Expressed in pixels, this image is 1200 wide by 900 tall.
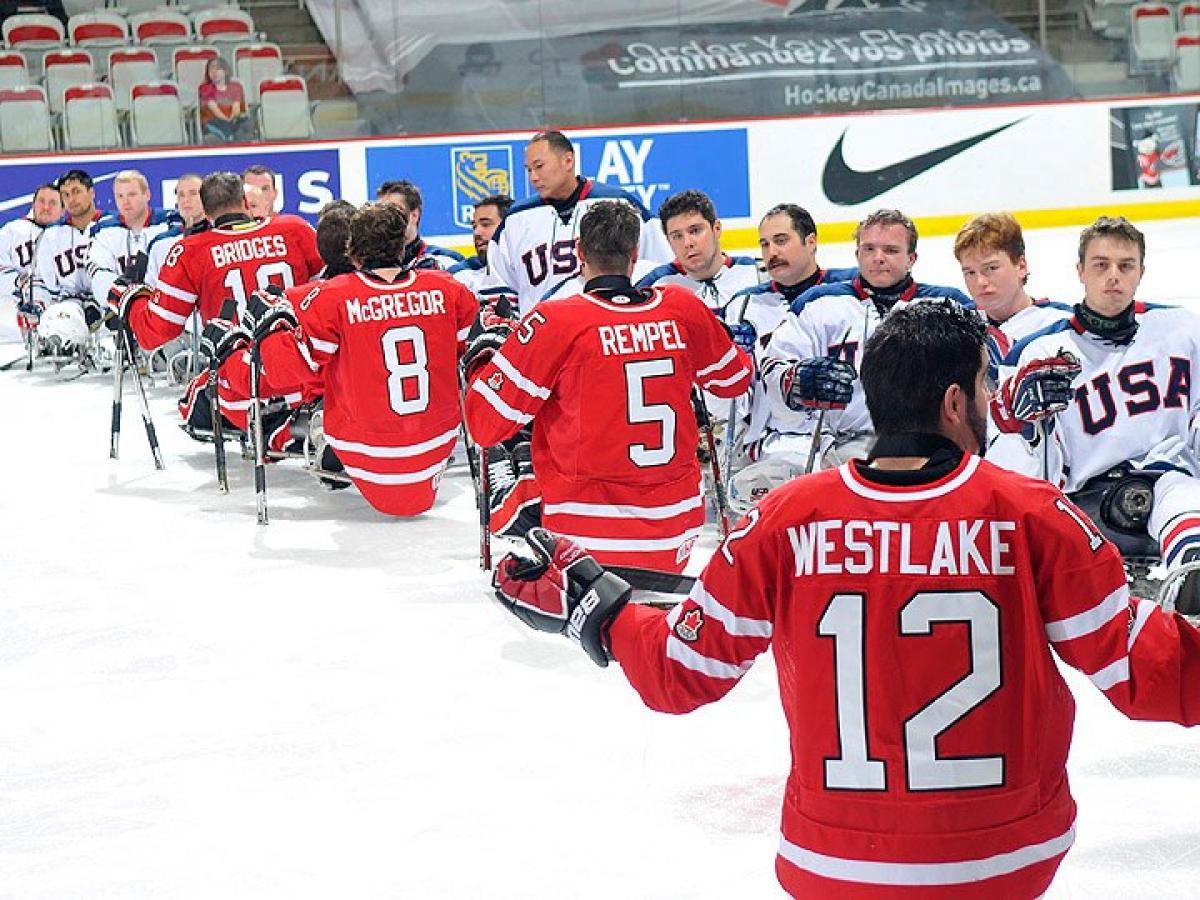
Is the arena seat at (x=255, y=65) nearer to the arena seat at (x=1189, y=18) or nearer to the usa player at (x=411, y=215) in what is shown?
the usa player at (x=411, y=215)

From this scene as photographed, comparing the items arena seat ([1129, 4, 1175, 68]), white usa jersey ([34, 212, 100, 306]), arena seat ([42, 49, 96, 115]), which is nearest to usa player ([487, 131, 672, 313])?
white usa jersey ([34, 212, 100, 306])

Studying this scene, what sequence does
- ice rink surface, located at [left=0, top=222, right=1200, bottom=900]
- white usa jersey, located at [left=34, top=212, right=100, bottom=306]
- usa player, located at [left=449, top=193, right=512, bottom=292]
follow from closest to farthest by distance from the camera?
ice rink surface, located at [left=0, top=222, right=1200, bottom=900], usa player, located at [left=449, top=193, right=512, bottom=292], white usa jersey, located at [left=34, top=212, right=100, bottom=306]

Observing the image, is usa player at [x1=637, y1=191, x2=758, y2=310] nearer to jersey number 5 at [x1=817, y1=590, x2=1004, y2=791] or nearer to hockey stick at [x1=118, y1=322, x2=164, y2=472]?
hockey stick at [x1=118, y1=322, x2=164, y2=472]

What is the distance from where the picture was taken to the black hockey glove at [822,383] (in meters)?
4.43

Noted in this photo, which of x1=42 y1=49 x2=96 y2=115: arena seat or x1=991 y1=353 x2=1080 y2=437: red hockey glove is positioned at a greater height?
x1=42 y1=49 x2=96 y2=115: arena seat

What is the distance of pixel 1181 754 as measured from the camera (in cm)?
331

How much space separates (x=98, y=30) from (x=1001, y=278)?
35.4 ft

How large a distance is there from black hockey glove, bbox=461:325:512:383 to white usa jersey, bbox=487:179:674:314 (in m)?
1.45

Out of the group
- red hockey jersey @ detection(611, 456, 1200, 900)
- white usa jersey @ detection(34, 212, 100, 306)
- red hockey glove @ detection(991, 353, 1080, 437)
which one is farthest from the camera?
white usa jersey @ detection(34, 212, 100, 306)

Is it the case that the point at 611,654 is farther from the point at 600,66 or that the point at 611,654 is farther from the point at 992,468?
the point at 600,66

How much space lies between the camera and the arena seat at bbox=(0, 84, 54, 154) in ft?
40.7

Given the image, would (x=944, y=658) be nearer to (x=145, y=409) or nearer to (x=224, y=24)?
(x=145, y=409)

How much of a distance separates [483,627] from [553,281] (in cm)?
232

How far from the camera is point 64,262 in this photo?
381 inches
